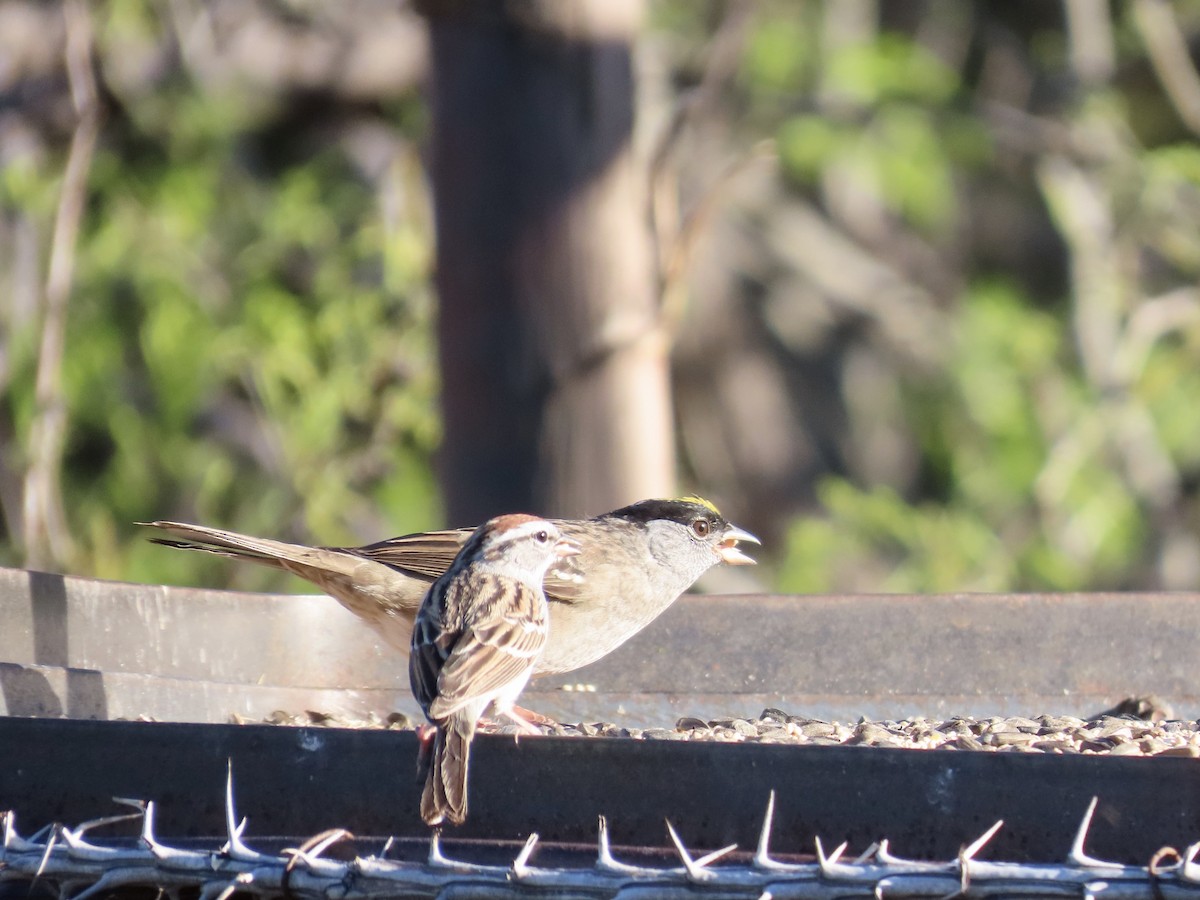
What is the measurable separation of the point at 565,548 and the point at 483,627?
626mm

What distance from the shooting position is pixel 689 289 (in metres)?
8.27

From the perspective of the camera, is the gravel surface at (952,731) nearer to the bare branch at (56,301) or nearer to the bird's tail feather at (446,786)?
the bird's tail feather at (446,786)

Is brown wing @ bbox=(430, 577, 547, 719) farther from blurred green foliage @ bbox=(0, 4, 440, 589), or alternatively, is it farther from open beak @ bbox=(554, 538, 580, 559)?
blurred green foliage @ bbox=(0, 4, 440, 589)

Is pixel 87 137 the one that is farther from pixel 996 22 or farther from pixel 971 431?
pixel 996 22

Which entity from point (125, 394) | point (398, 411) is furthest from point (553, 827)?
point (125, 394)

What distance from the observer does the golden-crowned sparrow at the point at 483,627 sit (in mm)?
2404

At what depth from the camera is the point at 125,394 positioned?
672cm

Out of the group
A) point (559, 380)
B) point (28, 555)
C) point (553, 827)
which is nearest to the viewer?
point (553, 827)

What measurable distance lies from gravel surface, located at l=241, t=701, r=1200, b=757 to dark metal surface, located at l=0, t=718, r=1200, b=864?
0.56 meters

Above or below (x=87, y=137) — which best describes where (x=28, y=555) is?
below

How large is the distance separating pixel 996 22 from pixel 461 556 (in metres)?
6.93

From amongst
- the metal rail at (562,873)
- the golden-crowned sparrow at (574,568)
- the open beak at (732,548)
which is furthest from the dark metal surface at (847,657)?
the metal rail at (562,873)

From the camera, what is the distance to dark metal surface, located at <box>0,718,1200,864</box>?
165 cm

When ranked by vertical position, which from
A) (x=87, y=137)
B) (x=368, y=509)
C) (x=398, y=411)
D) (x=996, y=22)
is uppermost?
(x=996, y=22)
